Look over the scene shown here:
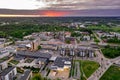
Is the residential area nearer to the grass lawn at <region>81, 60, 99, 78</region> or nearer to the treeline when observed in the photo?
the grass lawn at <region>81, 60, 99, 78</region>

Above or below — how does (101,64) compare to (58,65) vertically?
below

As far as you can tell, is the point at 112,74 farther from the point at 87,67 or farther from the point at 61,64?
the point at 61,64

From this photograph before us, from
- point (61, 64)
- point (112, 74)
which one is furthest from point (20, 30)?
point (112, 74)

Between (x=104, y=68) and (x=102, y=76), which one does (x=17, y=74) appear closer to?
(x=102, y=76)

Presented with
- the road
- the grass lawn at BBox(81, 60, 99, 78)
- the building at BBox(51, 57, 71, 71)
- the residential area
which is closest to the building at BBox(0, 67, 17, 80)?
the residential area

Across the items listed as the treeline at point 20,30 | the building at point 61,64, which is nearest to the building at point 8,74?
the building at point 61,64

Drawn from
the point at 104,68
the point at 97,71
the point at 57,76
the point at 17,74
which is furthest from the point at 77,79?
the point at 17,74

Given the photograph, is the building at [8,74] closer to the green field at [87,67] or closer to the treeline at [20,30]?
the green field at [87,67]

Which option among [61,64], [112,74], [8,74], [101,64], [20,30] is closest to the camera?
[8,74]
